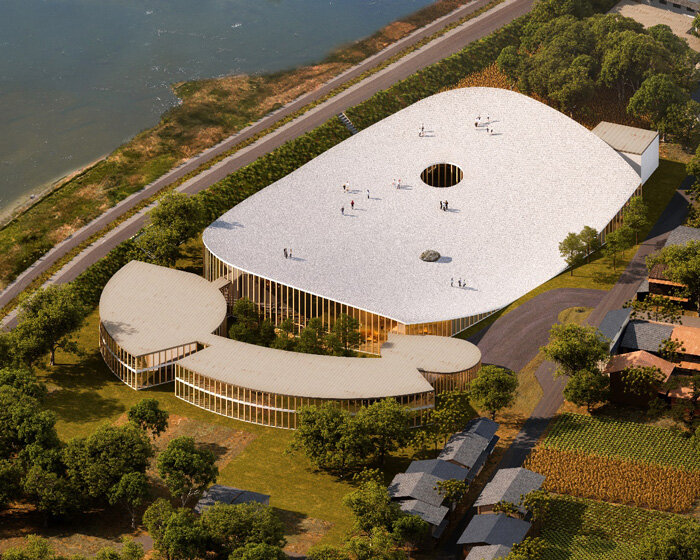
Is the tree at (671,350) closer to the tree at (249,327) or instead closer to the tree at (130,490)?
the tree at (249,327)

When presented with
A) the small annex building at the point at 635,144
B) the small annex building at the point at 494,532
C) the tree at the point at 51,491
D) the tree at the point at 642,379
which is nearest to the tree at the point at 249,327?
the tree at the point at 51,491

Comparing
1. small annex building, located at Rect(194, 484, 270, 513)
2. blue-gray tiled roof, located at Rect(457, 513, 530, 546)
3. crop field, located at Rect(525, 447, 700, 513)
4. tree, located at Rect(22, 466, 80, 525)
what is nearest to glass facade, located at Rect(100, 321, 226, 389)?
tree, located at Rect(22, 466, 80, 525)

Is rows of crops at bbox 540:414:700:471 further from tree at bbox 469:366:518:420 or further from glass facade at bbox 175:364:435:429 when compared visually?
glass facade at bbox 175:364:435:429

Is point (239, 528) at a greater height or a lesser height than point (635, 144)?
lesser

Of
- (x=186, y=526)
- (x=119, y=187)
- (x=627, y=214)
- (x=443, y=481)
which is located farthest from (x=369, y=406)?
(x=119, y=187)

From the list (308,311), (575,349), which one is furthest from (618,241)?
(308,311)

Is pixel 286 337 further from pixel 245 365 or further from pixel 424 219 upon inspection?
pixel 424 219
